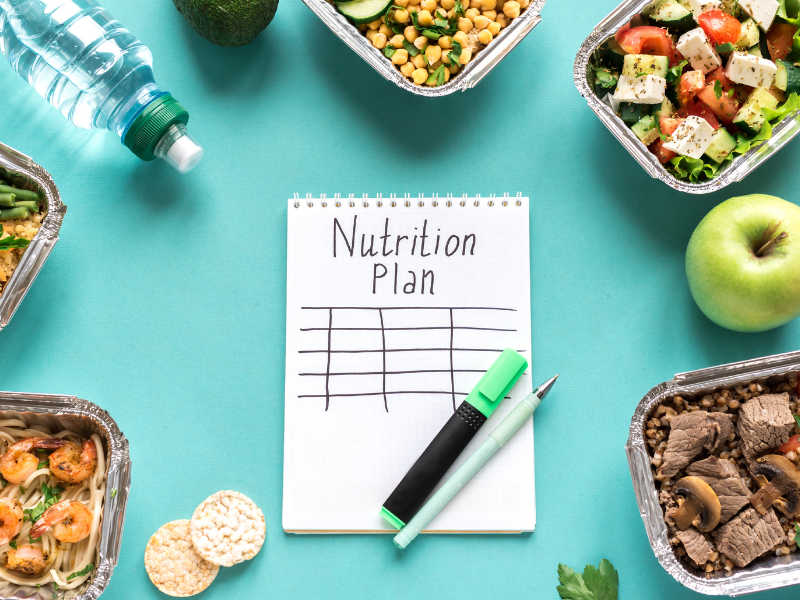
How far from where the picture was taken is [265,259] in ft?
3.66

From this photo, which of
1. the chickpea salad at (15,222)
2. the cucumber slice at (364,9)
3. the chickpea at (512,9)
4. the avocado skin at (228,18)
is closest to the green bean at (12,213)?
the chickpea salad at (15,222)

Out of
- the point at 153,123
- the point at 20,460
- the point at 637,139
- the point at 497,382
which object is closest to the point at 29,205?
the point at 153,123

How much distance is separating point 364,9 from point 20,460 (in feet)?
3.09

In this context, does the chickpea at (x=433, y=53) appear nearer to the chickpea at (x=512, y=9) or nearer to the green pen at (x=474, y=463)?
the chickpea at (x=512, y=9)

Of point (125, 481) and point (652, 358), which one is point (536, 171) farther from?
point (125, 481)

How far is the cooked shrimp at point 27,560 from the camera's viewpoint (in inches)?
37.1

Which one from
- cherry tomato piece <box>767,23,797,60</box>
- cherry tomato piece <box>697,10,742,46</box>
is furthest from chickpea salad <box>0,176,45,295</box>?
cherry tomato piece <box>767,23,797,60</box>

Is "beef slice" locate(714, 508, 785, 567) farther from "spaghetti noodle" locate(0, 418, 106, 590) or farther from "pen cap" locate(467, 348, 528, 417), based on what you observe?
"spaghetti noodle" locate(0, 418, 106, 590)

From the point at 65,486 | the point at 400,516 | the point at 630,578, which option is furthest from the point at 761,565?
the point at 65,486

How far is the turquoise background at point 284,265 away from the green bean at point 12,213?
11 cm

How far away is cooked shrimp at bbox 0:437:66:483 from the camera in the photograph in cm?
96

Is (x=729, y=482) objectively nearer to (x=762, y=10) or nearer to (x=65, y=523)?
(x=762, y=10)

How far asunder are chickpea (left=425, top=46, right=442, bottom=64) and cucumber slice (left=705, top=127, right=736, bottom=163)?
0.48 m

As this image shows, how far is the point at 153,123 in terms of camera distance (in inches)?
40.6
